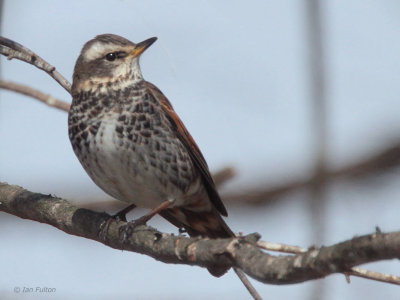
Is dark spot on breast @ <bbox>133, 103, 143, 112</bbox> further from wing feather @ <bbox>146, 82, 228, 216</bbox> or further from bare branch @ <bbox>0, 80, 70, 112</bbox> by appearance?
bare branch @ <bbox>0, 80, 70, 112</bbox>

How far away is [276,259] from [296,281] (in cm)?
15

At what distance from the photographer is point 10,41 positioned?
192 inches

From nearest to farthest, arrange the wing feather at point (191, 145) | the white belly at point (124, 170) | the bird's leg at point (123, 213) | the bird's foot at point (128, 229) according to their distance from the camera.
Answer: the bird's foot at point (128, 229), the white belly at point (124, 170), the bird's leg at point (123, 213), the wing feather at point (191, 145)

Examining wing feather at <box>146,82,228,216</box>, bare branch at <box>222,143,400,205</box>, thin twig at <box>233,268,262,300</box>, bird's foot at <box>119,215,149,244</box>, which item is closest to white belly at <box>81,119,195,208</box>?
wing feather at <box>146,82,228,216</box>

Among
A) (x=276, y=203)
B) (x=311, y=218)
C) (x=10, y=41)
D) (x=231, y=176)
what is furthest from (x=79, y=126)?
(x=311, y=218)

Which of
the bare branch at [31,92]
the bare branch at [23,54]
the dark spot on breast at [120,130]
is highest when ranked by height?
the bare branch at [31,92]

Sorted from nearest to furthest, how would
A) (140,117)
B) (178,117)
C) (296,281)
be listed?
1. (296,281)
2. (140,117)
3. (178,117)

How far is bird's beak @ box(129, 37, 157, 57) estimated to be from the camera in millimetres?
5641

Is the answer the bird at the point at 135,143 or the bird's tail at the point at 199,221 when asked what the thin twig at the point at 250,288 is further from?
the bird's tail at the point at 199,221

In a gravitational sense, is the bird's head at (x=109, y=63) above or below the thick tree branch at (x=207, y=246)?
above

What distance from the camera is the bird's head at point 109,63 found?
18.6ft

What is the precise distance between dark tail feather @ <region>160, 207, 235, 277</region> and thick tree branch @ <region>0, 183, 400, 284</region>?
3.16ft

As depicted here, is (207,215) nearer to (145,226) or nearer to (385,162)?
(145,226)

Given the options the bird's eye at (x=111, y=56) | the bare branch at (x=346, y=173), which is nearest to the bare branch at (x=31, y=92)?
the bird's eye at (x=111, y=56)
